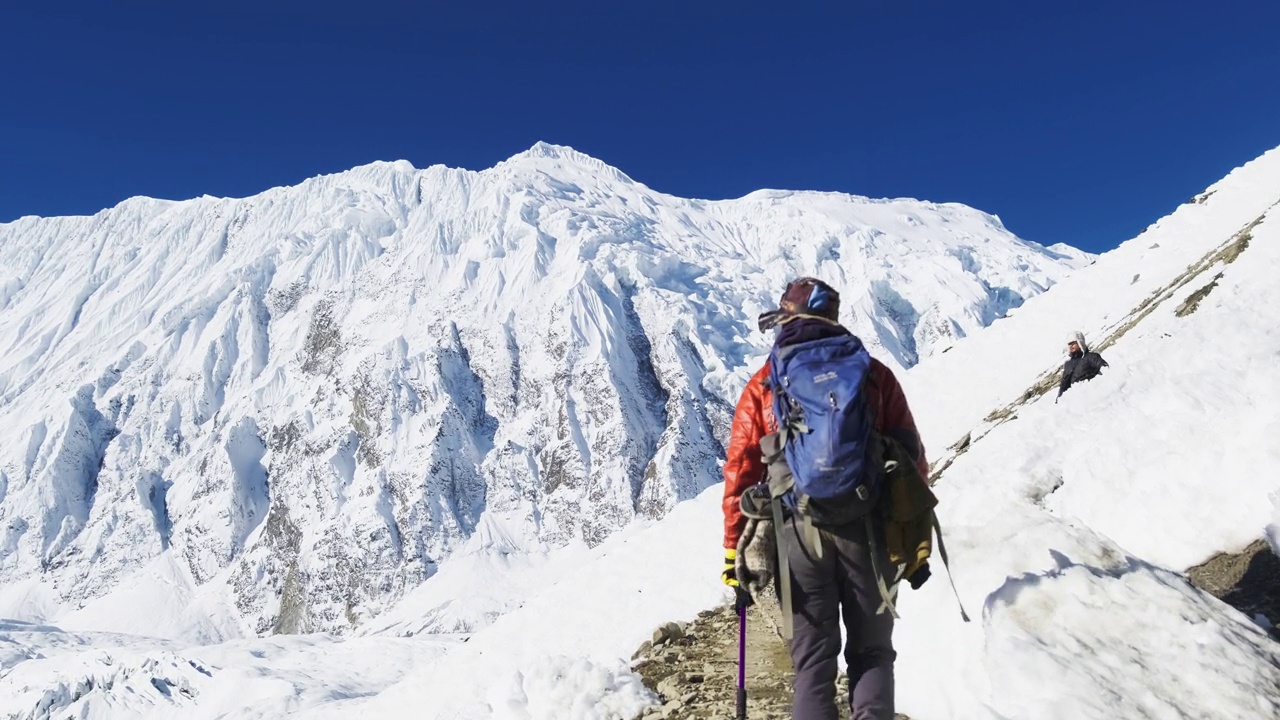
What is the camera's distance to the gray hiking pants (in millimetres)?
4062

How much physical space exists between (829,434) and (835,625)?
→ 3.38 ft

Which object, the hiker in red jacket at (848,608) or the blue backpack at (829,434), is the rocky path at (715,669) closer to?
the hiker in red jacket at (848,608)

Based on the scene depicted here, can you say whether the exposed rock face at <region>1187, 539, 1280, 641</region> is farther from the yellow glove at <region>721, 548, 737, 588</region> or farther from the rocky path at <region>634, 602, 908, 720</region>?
the yellow glove at <region>721, 548, 737, 588</region>

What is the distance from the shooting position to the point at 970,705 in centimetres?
488

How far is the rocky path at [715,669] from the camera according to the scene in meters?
6.62

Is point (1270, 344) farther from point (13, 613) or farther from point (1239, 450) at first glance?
point (13, 613)

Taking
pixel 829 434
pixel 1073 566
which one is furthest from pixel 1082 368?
pixel 829 434

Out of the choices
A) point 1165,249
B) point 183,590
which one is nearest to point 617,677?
point 1165,249

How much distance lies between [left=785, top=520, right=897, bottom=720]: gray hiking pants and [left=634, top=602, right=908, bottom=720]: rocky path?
0.75 m

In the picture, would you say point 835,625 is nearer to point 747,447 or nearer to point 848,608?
point 848,608

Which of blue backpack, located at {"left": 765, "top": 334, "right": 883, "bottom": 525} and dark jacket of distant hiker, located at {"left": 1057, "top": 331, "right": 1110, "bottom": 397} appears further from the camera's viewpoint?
dark jacket of distant hiker, located at {"left": 1057, "top": 331, "right": 1110, "bottom": 397}

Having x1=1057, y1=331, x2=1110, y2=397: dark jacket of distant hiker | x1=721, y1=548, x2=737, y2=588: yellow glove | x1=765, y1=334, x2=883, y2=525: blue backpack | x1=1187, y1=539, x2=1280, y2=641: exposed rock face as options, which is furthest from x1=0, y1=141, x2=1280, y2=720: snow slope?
x1=721, y1=548, x2=737, y2=588: yellow glove

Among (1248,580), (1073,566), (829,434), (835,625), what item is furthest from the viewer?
(1248,580)

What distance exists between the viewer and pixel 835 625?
4160 mm
